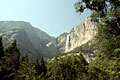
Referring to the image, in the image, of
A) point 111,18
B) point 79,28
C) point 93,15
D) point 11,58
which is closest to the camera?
point 111,18

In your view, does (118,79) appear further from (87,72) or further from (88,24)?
(88,24)

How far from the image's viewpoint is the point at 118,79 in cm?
507

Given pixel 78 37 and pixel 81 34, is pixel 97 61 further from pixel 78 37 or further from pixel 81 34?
pixel 78 37

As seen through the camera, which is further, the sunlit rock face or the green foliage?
the sunlit rock face

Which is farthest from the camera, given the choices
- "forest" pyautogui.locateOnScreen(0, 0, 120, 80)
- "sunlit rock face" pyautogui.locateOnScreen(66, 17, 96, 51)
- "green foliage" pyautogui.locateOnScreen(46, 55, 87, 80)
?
"sunlit rock face" pyautogui.locateOnScreen(66, 17, 96, 51)

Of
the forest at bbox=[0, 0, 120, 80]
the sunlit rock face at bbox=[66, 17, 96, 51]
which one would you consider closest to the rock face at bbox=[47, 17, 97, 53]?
the sunlit rock face at bbox=[66, 17, 96, 51]

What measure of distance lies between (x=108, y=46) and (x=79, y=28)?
446 ft

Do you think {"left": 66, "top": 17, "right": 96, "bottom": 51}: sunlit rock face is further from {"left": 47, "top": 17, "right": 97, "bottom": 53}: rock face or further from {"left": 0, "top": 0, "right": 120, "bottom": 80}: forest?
{"left": 0, "top": 0, "right": 120, "bottom": 80}: forest

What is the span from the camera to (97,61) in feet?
24.4

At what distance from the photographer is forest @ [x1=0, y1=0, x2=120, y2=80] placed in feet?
17.3

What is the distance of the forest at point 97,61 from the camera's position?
5.28 m

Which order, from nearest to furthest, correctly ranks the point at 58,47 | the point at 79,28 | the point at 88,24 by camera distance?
the point at 88,24 < the point at 79,28 < the point at 58,47

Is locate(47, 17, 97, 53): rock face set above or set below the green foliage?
above

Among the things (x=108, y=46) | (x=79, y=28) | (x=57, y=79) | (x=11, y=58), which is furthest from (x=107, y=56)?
(x=79, y=28)
